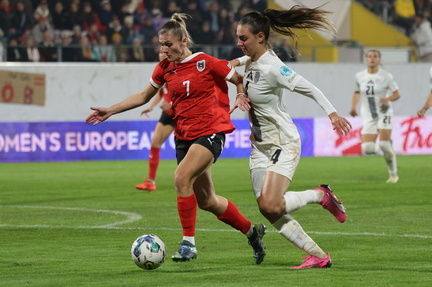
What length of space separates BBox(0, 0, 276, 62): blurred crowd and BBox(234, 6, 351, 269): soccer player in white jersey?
626 inches

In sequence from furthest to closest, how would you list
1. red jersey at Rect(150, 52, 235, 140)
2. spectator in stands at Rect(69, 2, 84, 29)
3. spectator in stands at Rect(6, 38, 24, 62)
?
spectator in stands at Rect(69, 2, 84, 29)
spectator in stands at Rect(6, 38, 24, 62)
red jersey at Rect(150, 52, 235, 140)

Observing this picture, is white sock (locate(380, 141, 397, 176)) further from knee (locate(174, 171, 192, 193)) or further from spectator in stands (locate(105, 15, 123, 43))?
spectator in stands (locate(105, 15, 123, 43))

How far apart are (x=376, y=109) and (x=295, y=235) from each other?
9.99m

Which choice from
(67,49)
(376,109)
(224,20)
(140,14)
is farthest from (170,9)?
(376,109)

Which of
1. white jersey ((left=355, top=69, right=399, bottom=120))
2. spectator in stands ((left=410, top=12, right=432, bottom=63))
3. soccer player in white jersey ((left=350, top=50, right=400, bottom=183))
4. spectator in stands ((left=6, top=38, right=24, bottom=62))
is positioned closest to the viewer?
soccer player in white jersey ((left=350, top=50, right=400, bottom=183))

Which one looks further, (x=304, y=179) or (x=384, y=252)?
(x=304, y=179)

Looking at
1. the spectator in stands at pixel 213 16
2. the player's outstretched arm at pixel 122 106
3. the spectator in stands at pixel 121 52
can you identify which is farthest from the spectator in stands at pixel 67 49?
the player's outstretched arm at pixel 122 106

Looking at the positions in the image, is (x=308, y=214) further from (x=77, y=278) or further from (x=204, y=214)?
(x=77, y=278)

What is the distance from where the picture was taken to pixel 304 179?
1720 cm

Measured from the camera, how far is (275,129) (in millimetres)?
7535

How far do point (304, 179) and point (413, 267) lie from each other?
9806 millimetres

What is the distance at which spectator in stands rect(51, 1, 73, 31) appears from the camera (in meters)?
24.2

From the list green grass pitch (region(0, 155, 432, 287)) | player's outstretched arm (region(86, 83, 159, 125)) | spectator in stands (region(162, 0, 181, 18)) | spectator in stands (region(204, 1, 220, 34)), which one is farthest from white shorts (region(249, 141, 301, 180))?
spectator in stands (region(204, 1, 220, 34))

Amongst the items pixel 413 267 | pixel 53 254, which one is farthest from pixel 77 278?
pixel 413 267
